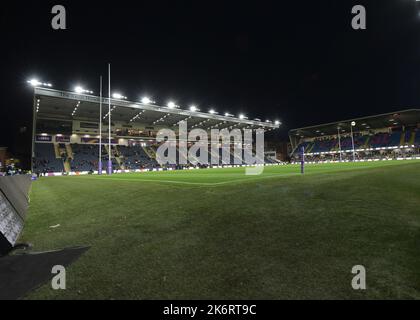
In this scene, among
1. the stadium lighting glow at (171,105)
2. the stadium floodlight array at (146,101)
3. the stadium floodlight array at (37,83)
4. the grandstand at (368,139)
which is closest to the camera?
the stadium floodlight array at (37,83)

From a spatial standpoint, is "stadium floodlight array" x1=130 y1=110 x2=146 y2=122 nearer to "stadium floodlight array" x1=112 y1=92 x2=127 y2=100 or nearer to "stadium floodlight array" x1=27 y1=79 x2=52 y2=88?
"stadium floodlight array" x1=112 y1=92 x2=127 y2=100

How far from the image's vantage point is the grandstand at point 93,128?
37438mm

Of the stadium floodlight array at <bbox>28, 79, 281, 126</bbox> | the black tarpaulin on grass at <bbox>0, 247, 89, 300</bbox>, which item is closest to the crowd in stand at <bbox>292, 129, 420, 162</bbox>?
the stadium floodlight array at <bbox>28, 79, 281, 126</bbox>

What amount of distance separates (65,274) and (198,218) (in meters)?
2.41

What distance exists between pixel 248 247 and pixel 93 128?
171 ft

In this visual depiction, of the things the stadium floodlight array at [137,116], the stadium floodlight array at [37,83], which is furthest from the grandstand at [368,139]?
the stadium floodlight array at [37,83]

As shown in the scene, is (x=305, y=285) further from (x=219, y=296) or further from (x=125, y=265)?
(x=125, y=265)

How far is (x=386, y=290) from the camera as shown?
2023 millimetres

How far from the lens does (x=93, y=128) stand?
47844 mm

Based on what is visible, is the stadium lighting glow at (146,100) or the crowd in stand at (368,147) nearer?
the stadium lighting glow at (146,100)

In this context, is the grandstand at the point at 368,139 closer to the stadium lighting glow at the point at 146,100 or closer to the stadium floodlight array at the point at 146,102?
the stadium floodlight array at the point at 146,102

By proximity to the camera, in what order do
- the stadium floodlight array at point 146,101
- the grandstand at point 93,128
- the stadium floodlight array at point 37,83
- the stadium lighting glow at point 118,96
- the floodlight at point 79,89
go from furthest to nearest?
1. the stadium floodlight array at point 146,101
2. the grandstand at point 93,128
3. the stadium lighting glow at point 118,96
4. the floodlight at point 79,89
5. the stadium floodlight array at point 37,83

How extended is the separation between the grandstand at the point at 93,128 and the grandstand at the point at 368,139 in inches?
1119
